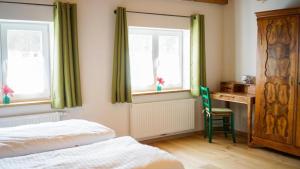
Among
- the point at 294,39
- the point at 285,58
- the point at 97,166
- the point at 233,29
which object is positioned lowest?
the point at 97,166

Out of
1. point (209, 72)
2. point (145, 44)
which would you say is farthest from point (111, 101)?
point (209, 72)

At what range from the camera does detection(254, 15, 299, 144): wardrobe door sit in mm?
3689

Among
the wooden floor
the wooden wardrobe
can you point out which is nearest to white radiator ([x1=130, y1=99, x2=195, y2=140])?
the wooden floor

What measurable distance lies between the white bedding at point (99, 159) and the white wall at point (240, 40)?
3.19 metres

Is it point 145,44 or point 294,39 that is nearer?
point 294,39

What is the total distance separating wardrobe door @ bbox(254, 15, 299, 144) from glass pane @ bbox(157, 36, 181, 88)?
1.39m

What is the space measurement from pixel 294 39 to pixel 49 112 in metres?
3.18

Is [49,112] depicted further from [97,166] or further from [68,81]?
[97,166]

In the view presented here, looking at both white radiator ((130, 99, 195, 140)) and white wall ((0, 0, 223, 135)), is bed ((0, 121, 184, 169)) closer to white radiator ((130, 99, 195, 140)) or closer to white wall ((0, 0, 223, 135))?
white wall ((0, 0, 223, 135))

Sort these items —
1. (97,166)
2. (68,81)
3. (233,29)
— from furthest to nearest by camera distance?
(233,29) → (68,81) → (97,166)

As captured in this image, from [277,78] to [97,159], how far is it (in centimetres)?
282

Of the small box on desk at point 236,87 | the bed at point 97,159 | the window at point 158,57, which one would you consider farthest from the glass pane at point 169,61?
the bed at point 97,159

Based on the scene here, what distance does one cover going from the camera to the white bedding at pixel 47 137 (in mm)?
2229

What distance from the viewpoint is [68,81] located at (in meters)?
3.62
